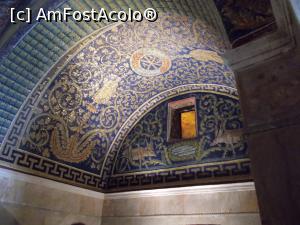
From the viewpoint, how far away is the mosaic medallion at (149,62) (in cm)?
422

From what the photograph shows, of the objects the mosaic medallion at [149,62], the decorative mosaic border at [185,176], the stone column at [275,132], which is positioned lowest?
the stone column at [275,132]

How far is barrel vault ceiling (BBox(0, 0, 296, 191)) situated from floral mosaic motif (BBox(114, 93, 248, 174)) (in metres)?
0.03

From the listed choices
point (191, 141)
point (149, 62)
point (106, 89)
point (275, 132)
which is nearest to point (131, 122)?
point (106, 89)

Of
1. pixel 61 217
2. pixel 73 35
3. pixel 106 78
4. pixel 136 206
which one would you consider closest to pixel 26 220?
pixel 61 217

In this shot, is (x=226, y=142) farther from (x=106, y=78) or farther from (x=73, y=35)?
(x=73, y=35)

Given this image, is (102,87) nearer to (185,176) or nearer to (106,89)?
(106,89)

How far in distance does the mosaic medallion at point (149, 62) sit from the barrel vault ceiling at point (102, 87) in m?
0.02

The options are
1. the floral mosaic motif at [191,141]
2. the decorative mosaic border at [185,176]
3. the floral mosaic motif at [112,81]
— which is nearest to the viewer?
the floral mosaic motif at [112,81]

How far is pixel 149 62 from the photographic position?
175 inches

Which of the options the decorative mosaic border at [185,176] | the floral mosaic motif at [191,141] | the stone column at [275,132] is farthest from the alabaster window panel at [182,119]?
the stone column at [275,132]

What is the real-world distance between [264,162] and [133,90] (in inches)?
143

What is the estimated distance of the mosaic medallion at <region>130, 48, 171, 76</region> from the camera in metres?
4.22

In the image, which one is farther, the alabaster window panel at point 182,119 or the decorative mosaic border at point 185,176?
the alabaster window panel at point 182,119

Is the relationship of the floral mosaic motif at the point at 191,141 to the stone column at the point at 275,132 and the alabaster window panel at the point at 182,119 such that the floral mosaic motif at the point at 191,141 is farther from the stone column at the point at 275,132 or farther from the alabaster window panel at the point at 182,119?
the stone column at the point at 275,132
